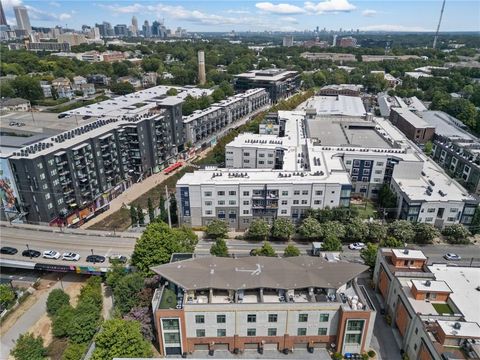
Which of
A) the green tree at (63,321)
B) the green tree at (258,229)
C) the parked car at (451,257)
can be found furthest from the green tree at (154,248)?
the parked car at (451,257)

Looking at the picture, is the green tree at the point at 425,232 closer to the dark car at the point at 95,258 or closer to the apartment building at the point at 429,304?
the apartment building at the point at 429,304

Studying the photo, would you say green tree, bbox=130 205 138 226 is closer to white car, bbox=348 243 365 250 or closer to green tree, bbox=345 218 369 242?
green tree, bbox=345 218 369 242

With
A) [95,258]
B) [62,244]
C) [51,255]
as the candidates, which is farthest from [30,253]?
[95,258]

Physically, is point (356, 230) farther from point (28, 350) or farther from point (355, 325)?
point (28, 350)

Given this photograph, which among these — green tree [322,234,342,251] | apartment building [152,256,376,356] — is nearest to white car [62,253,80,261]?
apartment building [152,256,376,356]

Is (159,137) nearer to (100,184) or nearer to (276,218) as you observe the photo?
(100,184)

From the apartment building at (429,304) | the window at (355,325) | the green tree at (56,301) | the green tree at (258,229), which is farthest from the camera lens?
the green tree at (258,229)
